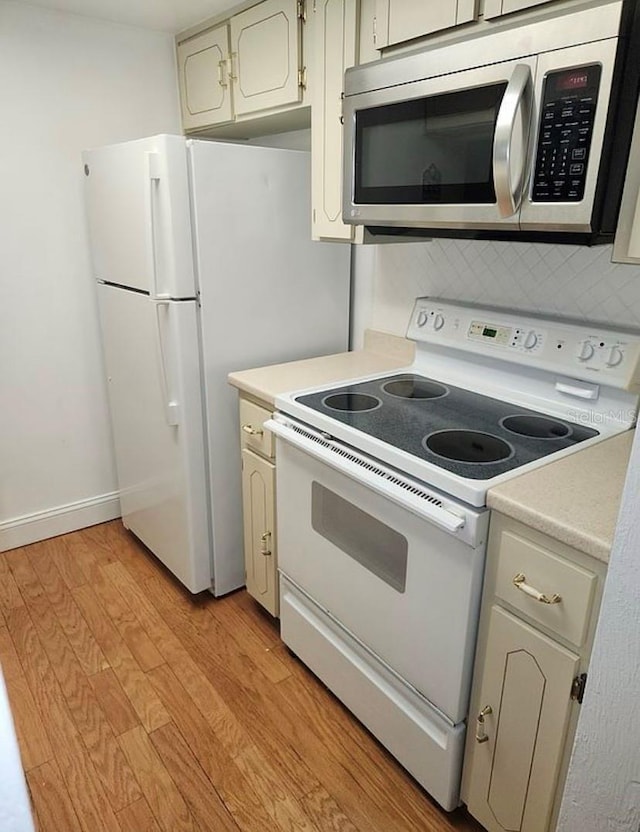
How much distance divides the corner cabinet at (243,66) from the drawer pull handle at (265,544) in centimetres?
143

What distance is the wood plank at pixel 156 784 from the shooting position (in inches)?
58.7

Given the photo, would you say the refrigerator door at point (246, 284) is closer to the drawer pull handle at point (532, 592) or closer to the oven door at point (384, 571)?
the oven door at point (384, 571)

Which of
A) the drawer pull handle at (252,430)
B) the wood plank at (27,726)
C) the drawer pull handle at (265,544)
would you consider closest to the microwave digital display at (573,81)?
the drawer pull handle at (252,430)

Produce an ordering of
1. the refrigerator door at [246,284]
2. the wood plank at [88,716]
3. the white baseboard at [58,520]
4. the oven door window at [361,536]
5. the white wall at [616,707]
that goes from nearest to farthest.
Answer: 1. the white wall at [616,707]
2. the oven door window at [361,536]
3. the wood plank at [88,716]
4. the refrigerator door at [246,284]
5. the white baseboard at [58,520]

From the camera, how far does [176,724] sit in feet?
5.81

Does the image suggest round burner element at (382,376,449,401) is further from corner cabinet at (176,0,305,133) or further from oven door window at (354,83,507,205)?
corner cabinet at (176,0,305,133)

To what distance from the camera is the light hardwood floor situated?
1.52 metres

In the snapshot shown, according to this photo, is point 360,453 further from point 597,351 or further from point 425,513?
point 597,351

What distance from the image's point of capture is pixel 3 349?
8.04ft

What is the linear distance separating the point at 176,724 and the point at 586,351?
5.20 ft

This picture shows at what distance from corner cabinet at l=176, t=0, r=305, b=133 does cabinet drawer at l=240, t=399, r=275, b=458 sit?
1.00 meters

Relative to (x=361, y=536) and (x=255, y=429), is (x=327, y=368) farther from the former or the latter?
(x=361, y=536)

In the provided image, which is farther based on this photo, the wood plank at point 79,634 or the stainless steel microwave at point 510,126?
the wood plank at point 79,634

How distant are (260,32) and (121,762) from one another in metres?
2.33
